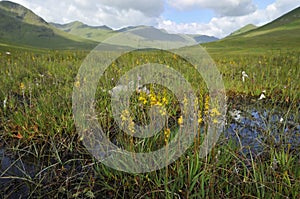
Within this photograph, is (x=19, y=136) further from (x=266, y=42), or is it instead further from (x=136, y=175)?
(x=266, y=42)

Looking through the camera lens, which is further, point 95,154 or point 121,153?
point 95,154

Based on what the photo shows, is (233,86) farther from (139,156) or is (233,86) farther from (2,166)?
(2,166)

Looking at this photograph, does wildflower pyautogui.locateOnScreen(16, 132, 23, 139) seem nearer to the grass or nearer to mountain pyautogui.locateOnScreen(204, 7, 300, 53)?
the grass

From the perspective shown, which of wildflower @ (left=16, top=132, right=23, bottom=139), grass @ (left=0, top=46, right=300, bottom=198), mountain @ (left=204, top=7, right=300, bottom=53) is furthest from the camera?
mountain @ (left=204, top=7, right=300, bottom=53)

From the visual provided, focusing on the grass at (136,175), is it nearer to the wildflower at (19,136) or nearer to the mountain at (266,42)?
the wildflower at (19,136)

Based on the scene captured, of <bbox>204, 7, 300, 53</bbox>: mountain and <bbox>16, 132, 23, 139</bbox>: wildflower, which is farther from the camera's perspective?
<bbox>204, 7, 300, 53</bbox>: mountain

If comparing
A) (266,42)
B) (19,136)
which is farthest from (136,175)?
(266,42)

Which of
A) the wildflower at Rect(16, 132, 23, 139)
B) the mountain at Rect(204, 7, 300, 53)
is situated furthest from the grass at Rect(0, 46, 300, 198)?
the mountain at Rect(204, 7, 300, 53)

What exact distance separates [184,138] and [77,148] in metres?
1.58

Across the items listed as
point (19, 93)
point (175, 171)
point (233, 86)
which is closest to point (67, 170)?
point (175, 171)

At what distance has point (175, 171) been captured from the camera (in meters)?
2.41

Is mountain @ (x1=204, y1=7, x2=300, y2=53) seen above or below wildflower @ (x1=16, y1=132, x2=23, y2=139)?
above

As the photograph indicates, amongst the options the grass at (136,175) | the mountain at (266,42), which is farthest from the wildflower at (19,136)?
the mountain at (266,42)

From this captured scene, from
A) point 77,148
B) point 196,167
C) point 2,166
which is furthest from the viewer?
point 77,148
